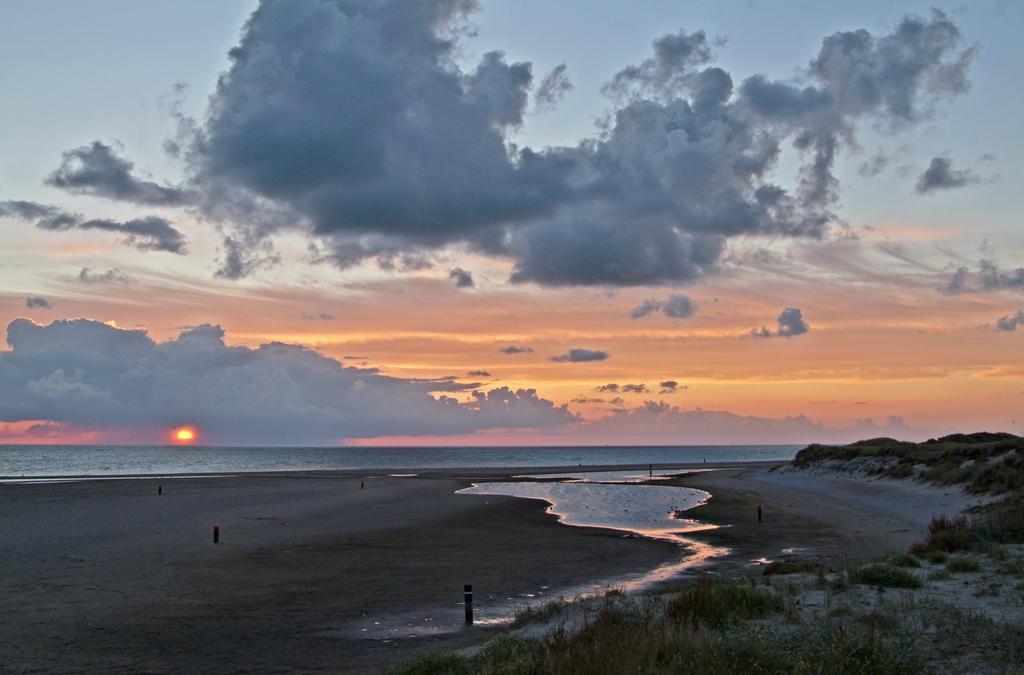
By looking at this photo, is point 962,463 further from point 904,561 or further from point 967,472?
point 904,561

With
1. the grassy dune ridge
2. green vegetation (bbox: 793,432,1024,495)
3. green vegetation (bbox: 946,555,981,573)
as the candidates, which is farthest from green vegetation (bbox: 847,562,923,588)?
green vegetation (bbox: 793,432,1024,495)

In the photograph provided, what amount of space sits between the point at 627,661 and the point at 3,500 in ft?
184

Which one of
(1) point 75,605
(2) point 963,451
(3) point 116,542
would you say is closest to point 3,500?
(3) point 116,542

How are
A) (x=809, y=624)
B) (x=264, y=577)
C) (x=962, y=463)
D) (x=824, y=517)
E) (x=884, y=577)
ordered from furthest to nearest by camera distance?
1. (x=962, y=463)
2. (x=824, y=517)
3. (x=264, y=577)
4. (x=884, y=577)
5. (x=809, y=624)

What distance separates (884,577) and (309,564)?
18.3m

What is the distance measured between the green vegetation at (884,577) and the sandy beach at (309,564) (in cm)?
727

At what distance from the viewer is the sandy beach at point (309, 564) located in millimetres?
16203

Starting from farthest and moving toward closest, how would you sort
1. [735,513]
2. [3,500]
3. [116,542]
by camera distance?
1. [3,500]
2. [735,513]
3. [116,542]

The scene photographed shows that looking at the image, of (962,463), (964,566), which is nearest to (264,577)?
(964,566)

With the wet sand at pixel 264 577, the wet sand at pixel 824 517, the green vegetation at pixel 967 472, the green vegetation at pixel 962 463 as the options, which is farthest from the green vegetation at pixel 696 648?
the green vegetation at pixel 962 463

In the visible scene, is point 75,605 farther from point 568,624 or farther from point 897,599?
point 897,599

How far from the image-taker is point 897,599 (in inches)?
574

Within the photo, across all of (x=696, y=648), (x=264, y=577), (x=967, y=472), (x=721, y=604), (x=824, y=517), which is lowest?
(x=824, y=517)

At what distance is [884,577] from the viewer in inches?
635
